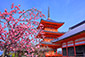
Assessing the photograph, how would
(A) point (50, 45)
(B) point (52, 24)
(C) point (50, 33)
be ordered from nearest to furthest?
(A) point (50, 45) → (C) point (50, 33) → (B) point (52, 24)

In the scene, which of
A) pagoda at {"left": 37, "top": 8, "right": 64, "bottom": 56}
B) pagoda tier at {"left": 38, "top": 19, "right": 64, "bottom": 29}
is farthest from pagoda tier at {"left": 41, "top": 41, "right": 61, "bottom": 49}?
pagoda tier at {"left": 38, "top": 19, "right": 64, "bottom": 29}

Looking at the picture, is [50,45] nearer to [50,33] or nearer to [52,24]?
[50,33]

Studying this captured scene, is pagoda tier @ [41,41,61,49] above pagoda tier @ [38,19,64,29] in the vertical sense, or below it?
below

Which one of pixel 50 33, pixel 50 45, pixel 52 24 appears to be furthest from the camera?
pixel 52 24

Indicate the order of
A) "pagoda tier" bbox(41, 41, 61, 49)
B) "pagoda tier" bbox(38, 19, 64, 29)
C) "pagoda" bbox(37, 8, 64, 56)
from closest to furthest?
"pagoda tier" bbox(41, 41, 61, 49) < "pagoda" bbox(37, 8, 64, 56) < "pagoda tier" bbox(38, 19, 64, 29)

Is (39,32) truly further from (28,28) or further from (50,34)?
(50,34)

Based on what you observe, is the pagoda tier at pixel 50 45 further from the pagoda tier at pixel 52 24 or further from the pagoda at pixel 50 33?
the pagoda tier at pixel 52 24

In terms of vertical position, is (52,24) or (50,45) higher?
(52,24)

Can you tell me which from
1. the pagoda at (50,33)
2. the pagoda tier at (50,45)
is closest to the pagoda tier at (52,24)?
the pagoda at (50,33)

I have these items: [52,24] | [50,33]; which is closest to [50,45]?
[50,33]

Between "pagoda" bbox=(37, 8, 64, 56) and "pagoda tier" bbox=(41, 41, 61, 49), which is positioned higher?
"pagoda" bbox=(37, 8, 64, 56)

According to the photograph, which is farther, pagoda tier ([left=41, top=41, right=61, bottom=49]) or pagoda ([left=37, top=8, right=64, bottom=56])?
pagoda ([left=37, top=8, right=64, bottom=56])

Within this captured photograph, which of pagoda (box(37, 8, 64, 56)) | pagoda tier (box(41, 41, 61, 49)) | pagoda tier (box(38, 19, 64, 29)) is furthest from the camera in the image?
pagoda tier (box(38, 19, 64, 29))

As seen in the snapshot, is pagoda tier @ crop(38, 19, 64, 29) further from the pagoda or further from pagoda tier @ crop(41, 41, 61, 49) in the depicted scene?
pagoda tier @ crop(41, 41, 61, 49)
